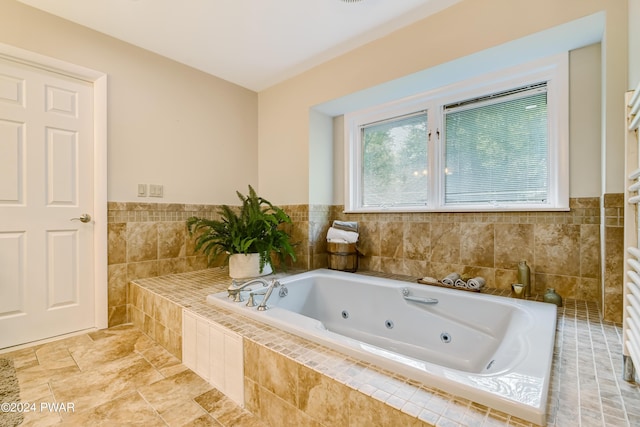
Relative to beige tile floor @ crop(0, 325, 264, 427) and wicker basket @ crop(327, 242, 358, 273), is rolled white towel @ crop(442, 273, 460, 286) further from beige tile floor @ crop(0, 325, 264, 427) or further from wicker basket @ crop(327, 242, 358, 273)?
beige tile floor @ crop(0, 325, 264, 427)

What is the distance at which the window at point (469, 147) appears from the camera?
1838 millimetres

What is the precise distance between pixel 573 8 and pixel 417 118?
1121 millimetres

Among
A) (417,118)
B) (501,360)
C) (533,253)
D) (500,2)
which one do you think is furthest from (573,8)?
(501,360)

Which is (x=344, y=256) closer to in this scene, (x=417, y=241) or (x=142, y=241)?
(x=417, y=241)

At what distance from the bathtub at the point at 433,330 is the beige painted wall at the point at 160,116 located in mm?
1235

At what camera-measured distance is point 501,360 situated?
40.6 inches

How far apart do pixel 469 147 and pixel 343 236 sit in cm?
122

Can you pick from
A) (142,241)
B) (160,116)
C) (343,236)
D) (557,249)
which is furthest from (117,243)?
(557,249)

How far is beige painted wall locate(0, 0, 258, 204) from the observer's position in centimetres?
188

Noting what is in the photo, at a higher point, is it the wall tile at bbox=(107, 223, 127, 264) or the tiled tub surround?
the wall tile at bbox=(107, 223, 127, 264)

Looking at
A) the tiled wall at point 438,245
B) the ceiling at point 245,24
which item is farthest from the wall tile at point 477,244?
the ceiling at point 245,24

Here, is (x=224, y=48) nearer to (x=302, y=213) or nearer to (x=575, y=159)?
(x=302, y=213)

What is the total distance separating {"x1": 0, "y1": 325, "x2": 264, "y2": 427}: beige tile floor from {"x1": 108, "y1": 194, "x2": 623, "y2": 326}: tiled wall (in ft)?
1.58

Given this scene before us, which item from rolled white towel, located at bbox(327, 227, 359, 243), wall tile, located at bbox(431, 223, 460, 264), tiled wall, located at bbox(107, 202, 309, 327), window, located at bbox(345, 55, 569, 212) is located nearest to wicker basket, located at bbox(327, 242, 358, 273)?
rolled white towel, located at bbox(327, 227, 359, 243)
